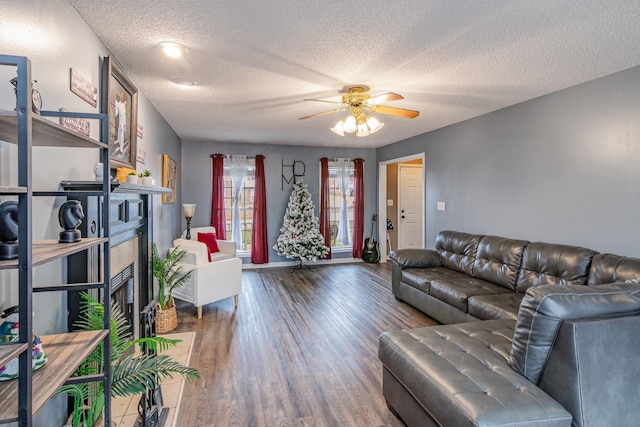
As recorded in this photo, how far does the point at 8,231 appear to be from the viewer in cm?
99

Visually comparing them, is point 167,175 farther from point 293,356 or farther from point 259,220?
point 293,356

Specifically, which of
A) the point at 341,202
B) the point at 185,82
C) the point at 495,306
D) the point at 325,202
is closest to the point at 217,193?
the point at 325,202

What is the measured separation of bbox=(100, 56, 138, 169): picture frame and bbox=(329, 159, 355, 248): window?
4.48m

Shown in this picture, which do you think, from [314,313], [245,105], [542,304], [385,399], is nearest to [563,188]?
[542,304]

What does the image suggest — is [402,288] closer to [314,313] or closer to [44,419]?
[314,313]

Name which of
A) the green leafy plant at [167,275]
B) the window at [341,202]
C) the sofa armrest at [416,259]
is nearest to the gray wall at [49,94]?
the green leafy plant at [167,275]

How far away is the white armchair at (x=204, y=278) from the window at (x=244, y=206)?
2313 millimetres

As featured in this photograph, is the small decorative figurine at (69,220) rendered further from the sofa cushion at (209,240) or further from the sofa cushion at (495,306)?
the sofa cushion at (209,240)

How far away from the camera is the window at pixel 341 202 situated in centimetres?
705

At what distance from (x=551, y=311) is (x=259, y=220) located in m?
5.38

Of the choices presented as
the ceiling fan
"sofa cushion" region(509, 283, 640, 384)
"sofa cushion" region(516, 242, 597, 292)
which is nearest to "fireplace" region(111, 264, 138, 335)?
the ceiling fan

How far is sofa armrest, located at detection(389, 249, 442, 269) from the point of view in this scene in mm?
4332

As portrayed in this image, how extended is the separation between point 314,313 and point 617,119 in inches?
137

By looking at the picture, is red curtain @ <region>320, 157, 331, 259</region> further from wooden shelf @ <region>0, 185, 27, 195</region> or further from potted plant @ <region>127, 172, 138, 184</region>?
wooden shelf @ <region>0, 185, 27, 195</region>
